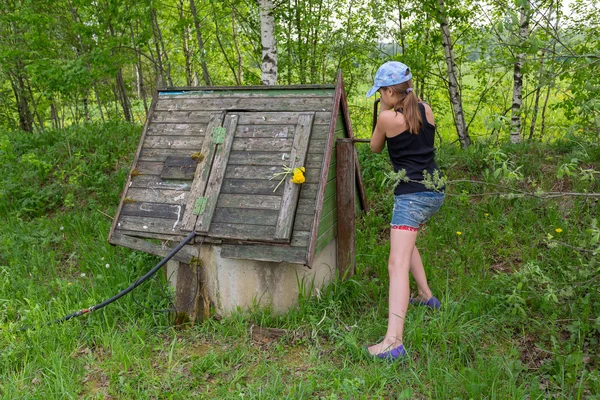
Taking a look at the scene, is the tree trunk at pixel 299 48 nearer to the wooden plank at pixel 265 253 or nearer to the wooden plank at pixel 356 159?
the wooden plank at pixel 356 159

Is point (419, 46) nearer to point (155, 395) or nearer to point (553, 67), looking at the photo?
point (553, 67)

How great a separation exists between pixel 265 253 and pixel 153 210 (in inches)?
43.5

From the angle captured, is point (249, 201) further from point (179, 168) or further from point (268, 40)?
point (268, 40)

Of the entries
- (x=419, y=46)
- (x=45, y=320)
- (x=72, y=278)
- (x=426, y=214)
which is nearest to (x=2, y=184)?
(x=72, y=278)

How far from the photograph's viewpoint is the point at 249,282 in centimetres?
369

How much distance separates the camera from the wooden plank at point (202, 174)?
11.9ft

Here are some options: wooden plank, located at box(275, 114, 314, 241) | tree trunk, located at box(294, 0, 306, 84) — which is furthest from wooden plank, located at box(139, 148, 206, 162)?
tree trunk, located at box(294, 0, 306, 84)

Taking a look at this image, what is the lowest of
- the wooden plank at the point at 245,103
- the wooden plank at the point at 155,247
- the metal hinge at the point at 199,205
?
the wooden plank at the point at 155,247

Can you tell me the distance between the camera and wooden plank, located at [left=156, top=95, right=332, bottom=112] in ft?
12.6

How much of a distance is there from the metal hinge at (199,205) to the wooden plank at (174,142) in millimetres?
518

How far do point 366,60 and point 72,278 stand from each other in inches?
234

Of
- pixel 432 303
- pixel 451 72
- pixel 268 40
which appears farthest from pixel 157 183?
pixel 451 72

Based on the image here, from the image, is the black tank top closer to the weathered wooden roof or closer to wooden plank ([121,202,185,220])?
the weathered wooden roof

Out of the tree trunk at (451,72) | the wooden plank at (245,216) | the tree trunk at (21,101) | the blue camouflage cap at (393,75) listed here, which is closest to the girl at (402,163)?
the blue camouflage cap at (393,75)
